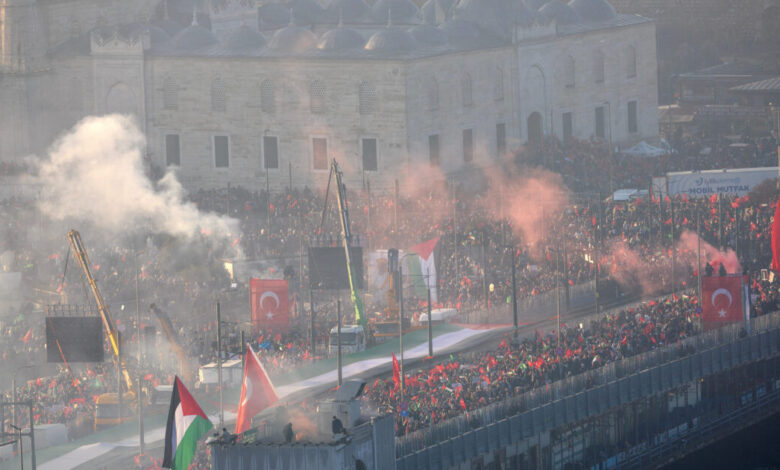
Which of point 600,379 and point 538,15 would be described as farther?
point 538,15

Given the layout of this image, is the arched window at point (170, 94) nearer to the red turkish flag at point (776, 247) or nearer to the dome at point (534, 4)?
the dome at point (534, 4)

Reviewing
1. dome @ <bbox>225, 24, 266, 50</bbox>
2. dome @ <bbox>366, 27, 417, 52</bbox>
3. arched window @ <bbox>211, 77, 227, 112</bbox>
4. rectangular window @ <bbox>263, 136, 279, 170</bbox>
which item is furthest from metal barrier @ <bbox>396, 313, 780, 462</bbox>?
dome @ <bbox>225, 24, 266, 50</bbox>

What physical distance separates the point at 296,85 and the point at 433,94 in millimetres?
6841

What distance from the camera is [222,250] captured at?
266ft

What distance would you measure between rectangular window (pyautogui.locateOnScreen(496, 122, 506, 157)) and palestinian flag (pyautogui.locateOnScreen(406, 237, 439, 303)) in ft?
79.4

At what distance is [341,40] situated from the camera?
9300cm

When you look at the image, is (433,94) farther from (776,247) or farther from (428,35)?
(776,247)

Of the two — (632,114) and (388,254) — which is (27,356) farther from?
(632,114)

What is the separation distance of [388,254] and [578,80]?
32773 millimetres

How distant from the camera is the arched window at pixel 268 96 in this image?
307ft

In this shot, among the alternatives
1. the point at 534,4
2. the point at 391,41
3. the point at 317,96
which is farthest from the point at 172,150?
the point at 534,4

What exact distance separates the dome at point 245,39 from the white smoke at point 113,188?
256 inches

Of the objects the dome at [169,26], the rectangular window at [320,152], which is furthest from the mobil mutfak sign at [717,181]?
the dome at [169,26]

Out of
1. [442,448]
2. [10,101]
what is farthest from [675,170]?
[442,448]
